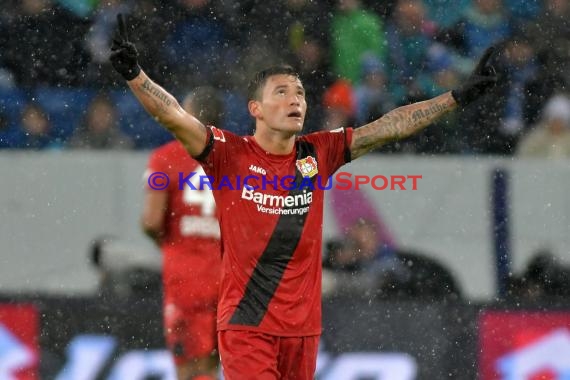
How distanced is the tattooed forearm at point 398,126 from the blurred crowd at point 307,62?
2241mm

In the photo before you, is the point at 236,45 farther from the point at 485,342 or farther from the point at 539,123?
the point at 485,342

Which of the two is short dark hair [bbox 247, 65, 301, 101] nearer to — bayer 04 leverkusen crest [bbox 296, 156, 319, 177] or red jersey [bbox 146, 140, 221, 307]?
bayer 04 leverkusen crest [bbox 296, 156, 319, 177]

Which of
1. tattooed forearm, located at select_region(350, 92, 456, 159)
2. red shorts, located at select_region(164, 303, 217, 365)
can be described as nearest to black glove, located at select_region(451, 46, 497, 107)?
tattooed forearm, located at select_region(350, 92, 456, 159)

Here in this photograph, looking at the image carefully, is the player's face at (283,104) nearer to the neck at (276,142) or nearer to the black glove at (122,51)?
the neck at (276,142)

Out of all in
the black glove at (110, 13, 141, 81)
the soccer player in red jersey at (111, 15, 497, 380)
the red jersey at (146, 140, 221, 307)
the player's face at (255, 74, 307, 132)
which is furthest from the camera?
the red jersey at (146, 140, 221, 307)

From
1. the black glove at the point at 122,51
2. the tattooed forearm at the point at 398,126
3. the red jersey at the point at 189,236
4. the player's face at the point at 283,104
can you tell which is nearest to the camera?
the black glove at the point at 122,51

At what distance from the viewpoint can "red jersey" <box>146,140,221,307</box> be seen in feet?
21.4

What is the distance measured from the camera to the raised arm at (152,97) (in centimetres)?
488

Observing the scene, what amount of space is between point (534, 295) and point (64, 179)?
309 cm

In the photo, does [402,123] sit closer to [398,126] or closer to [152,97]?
[398,126]

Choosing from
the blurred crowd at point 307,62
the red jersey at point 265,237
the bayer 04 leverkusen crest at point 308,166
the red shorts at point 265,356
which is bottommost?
the red shorts at point 265,356

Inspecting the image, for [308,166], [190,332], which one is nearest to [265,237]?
[308,166]

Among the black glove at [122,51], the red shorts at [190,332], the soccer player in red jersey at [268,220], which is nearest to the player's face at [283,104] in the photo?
the soccer player in red jersey at [268,220]

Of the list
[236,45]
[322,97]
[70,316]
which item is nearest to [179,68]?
[236,45]
